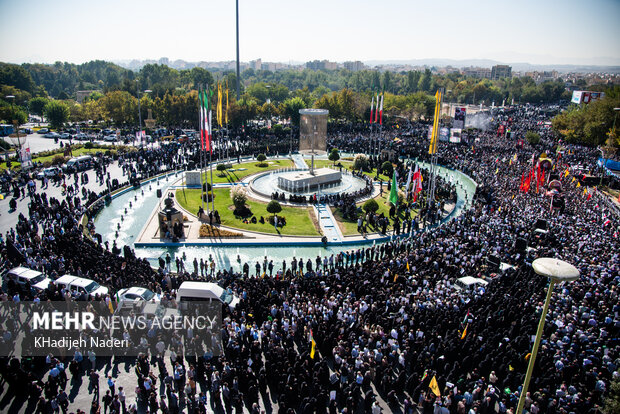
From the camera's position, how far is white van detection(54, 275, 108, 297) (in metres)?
19.3

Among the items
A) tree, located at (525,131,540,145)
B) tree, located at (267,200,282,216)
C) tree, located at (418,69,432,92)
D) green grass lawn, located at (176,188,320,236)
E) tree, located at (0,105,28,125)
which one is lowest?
green grass lawn, located at (176,188,320,236)

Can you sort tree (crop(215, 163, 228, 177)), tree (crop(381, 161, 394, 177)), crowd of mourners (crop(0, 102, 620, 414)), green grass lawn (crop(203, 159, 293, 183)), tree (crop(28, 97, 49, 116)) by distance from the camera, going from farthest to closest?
tree (crop(28, 97, 49, 116)) < tree (crop(381, 161, 394, 177)) < tree (crop(215, 163, 228, 177)) < green grass lawn (crop(203, 159, 293, 183)) < crowd of mourners (crop(0, 102, 620, 414))

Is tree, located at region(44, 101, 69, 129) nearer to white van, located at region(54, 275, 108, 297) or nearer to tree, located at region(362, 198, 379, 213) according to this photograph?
white van, located at region(54, 275, 108, 297)

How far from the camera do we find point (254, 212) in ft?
108

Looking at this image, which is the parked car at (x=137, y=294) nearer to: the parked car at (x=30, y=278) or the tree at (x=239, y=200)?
the parked car at (x=30, y=278)

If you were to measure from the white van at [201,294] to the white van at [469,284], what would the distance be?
11.4 metres

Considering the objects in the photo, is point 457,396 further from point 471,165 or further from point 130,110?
point 130,110

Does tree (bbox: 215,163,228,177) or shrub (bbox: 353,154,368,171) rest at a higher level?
shrub (bbox: 353,154,368,171)

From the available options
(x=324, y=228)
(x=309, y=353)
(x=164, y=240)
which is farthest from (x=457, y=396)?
(x=164, y=240)

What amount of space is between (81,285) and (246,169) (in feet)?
97.4

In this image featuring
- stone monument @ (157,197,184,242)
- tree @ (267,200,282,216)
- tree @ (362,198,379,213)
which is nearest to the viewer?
stone monument @ (157,197,184,242)

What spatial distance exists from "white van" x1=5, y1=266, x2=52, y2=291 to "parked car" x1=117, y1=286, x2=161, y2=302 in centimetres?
414

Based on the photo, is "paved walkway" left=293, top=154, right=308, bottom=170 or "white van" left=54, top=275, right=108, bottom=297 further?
"paved walkway" left=293, top=154, right=308, bottom=170

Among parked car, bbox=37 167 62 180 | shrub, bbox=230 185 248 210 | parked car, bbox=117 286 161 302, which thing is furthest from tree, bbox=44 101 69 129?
parked car, bbox=117 286 161 302
